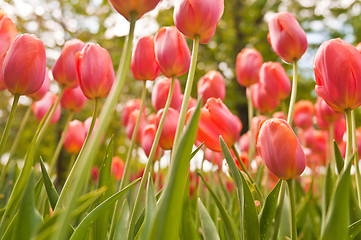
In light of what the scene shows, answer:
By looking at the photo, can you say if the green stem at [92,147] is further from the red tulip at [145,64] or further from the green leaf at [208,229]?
the red tulip at [145,64]

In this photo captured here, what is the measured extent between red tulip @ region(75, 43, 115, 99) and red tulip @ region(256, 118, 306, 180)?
0.98ft

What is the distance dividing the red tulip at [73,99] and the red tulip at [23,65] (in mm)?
431

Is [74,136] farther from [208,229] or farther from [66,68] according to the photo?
[208,229]

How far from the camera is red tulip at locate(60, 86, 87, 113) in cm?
108

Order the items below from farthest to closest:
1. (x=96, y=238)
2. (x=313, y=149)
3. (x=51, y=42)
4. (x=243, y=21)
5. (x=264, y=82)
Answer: (x=243, y=21), (x=51, y=42), (x=313, y=149), (x=264, y=82), (x=96, y=238)

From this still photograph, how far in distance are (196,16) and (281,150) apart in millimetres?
253

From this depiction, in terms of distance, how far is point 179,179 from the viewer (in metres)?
0.32

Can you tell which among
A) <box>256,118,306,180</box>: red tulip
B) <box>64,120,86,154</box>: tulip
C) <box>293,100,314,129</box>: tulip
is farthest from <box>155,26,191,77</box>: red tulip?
<box>293,100,314,129</box>: tulip

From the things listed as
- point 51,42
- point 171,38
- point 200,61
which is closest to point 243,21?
point 200,61

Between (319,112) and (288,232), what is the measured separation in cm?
47

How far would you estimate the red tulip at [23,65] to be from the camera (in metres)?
0.62

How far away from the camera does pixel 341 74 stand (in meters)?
0.59

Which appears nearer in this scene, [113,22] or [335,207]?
[335,207]

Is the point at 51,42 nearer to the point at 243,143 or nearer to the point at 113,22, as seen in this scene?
the point at 113,22
